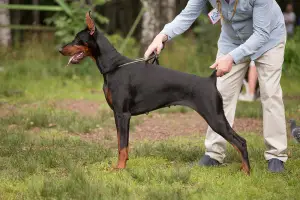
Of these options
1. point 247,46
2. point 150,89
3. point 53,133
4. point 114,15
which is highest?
point 247,46

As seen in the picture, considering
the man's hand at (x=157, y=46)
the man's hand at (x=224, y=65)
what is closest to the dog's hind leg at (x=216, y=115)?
the man's hand at (x=224, y=65)

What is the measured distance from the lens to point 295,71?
15047mm

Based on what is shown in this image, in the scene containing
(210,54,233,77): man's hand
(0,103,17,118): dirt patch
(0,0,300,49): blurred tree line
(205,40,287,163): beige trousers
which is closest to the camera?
(210,54,233,77): man's hand

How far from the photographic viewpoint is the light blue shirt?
5762mm

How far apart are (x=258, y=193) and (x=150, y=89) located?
1469 mm

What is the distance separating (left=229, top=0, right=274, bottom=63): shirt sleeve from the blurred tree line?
821 cm

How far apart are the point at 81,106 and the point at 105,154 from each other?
13.5 ft

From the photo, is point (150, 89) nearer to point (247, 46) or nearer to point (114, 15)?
point (247, 46)

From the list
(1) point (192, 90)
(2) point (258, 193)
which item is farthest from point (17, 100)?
(2) point (258, 193)

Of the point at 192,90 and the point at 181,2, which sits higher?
the point at 192,90

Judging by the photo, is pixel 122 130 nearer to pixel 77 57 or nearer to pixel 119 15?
pixel 77 57

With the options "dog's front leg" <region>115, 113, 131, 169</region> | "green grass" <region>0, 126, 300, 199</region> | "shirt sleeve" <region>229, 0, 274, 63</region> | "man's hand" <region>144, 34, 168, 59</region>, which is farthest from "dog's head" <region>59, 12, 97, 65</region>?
"shirt sleeve" <region>229, 0, 274, 63</region>

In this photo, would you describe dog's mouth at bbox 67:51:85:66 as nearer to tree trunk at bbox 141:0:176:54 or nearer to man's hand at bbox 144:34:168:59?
man's hand at bbox 144:34:168:59

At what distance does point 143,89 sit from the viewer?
596 cm
